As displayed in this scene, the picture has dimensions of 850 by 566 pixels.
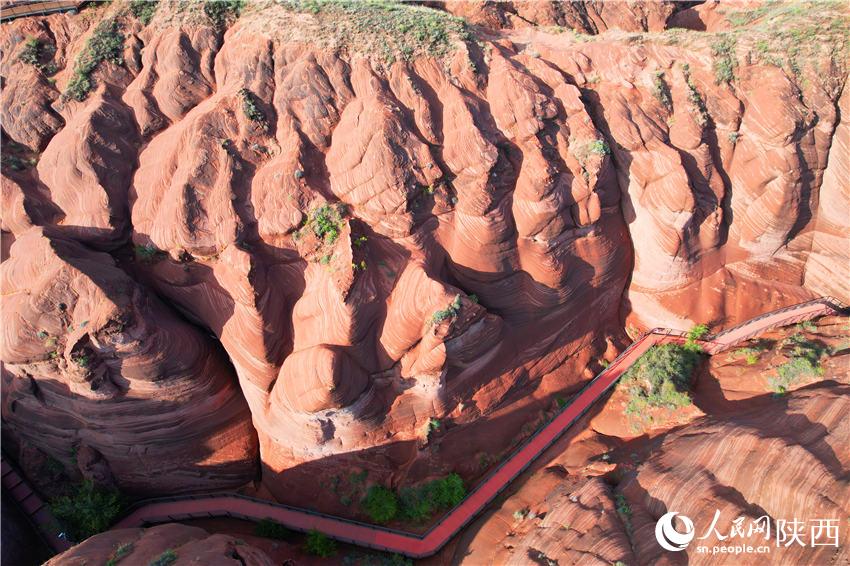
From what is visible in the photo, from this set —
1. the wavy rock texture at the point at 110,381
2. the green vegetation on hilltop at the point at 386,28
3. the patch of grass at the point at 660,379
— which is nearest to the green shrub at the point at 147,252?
the wavy rock texture at the point at 110,381

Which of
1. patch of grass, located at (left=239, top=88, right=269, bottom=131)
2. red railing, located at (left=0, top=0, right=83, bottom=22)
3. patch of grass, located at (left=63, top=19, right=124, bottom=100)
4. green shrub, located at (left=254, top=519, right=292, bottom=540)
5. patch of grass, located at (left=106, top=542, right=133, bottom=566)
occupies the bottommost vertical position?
green shrub, located at (left=254, top=519, right=292, bottom=540)

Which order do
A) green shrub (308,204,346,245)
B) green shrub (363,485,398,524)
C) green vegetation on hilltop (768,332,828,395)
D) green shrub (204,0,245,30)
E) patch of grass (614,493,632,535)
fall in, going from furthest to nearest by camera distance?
green shrub (204,0,245,30), green shrub (363,485,398,524), green vegetation on hilltop (768,332,828,395), green shrub (308,204,346,245), patch of grass (614,493,632,535)

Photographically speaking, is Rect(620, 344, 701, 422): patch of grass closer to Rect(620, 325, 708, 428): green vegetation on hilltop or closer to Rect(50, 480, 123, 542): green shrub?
Rect(620, 325, 708, 428): green vegetation on hilltop

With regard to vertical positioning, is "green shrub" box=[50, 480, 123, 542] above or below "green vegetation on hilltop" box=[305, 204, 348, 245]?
below

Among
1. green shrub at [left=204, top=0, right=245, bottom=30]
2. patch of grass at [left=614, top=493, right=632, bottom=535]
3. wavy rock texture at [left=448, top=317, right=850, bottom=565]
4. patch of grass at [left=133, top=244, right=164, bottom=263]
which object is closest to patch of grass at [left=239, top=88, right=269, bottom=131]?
green shrub at [left=204, top=0, right=245, bottom=30]

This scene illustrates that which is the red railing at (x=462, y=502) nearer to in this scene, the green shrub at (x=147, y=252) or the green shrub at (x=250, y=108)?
the green shrub at (x=147, y=252)

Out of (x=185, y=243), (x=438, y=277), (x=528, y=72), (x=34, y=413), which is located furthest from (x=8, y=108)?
(x=528, y=72)
